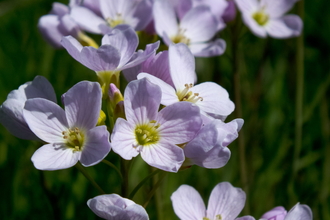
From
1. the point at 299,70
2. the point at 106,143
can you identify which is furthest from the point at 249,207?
the point at 106,143

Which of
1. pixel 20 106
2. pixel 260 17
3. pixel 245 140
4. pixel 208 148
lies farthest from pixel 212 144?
pixel 245 140

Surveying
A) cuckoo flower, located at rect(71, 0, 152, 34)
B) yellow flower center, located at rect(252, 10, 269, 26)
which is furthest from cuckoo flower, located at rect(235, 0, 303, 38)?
cuckoo flower, located at rect(71, 0, 152, 34)

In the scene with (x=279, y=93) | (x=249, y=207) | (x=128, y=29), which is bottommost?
(x=249, y=207)

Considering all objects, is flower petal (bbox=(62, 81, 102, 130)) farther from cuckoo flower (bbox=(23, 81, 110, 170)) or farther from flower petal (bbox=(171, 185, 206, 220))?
flower petal (bbox=(171, 185, 206, 220))

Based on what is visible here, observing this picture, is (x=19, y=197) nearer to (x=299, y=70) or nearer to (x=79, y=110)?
(x=79, y=110)

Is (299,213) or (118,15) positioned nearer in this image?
(299,213)

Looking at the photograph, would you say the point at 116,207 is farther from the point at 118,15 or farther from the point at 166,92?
the point at 118,15

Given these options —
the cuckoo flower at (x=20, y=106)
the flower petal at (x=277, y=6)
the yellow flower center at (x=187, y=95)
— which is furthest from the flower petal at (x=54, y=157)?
the flower petal at (x=277, y=6)
